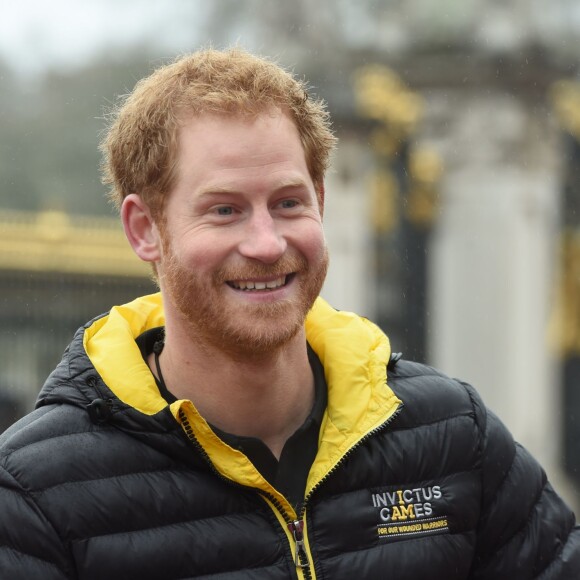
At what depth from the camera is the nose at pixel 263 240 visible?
2373 millimetres

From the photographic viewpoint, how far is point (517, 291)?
40.2 feet

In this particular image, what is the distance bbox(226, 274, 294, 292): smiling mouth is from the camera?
7.89 feet

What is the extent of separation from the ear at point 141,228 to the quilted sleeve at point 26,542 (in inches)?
19.7

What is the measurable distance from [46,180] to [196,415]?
9.84m

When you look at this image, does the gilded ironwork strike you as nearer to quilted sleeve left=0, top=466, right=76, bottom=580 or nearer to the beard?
the beard

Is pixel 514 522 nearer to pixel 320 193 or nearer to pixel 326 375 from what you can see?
pixel 326 375

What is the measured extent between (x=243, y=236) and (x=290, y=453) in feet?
1.36

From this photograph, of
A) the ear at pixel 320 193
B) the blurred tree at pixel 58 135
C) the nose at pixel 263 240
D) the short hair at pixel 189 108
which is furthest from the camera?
the blurred tree at pixel 58 135

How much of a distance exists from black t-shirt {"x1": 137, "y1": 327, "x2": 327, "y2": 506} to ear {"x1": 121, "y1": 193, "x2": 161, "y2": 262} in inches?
9.2

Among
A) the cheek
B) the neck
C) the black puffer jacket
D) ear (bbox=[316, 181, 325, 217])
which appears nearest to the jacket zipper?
the black puffer jacket

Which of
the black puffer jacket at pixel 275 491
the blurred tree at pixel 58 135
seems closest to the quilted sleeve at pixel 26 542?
the black puffer jacket at pixel 275 491

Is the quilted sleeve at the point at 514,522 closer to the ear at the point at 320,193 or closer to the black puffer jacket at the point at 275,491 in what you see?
the black puffer jacket at the point at 275,491

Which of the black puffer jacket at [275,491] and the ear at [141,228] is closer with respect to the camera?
the black puffer jacket at [275,491]

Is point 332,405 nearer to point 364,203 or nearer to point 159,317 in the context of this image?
point 159,317
